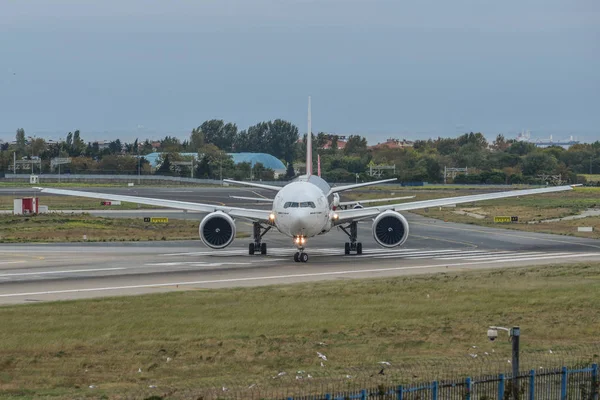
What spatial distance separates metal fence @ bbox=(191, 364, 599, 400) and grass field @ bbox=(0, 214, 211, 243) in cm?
4833

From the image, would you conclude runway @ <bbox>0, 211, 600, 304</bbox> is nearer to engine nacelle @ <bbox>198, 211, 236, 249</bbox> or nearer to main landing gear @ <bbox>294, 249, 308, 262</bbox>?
main landing gear @ <bbox>294, 249, 308, 262</bbox>

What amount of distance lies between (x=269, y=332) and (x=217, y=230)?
2639 cm

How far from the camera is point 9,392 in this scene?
2348cm

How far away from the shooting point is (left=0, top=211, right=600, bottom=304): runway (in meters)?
43.2

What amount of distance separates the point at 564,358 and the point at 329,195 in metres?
32.9

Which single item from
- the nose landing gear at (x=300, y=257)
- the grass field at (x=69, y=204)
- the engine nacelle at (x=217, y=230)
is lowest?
the nose landing gear at (x=300, y=257)

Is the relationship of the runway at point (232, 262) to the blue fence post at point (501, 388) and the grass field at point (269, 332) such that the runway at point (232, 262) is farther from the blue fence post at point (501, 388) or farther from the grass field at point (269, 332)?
the blue fence post at point (501, 388)

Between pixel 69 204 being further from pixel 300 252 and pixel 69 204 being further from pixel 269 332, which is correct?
pixel 269 332

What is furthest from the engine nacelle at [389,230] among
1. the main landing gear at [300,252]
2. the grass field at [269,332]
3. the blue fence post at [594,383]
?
the blue fence post at [594,383]

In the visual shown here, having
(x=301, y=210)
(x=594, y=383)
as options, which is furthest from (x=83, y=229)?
(x=594, y=383)

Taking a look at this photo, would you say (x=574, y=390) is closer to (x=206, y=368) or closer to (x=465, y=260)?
(x=206, y=368)

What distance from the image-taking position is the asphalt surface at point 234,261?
4331 cm

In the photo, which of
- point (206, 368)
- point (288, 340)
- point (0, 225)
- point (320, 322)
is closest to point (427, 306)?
point (320, 322)

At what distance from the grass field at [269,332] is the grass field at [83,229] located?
3236 centimetres
